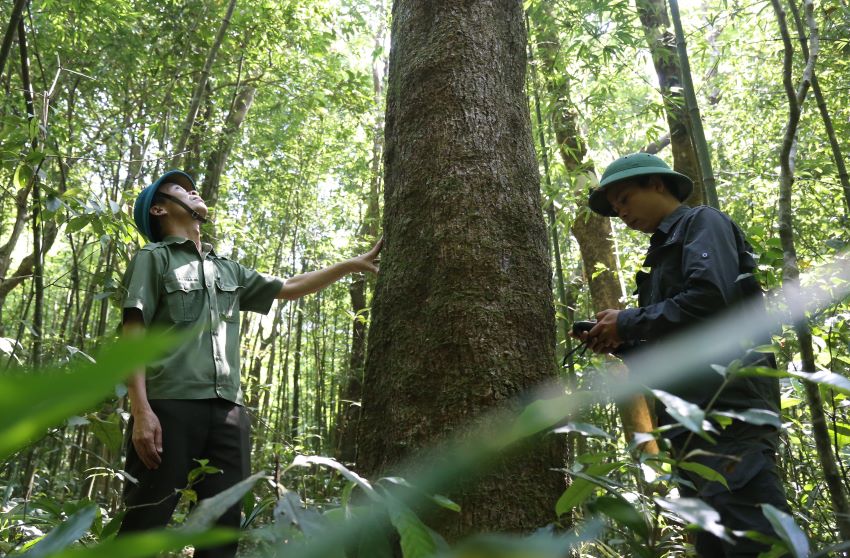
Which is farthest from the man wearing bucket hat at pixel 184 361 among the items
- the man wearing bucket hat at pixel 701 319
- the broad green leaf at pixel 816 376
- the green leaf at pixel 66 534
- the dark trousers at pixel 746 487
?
the broad green leaf at pixel 816 376

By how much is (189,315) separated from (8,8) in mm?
4486

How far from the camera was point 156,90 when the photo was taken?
523 centimetres

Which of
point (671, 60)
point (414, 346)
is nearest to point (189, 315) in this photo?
point (414, 346)

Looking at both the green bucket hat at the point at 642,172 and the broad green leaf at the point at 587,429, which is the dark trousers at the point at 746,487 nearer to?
the broad green leaf at the point at 587,429

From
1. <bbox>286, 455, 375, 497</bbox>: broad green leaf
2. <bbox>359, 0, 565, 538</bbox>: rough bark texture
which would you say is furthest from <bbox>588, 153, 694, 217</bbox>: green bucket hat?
<bbox>286, 455, 375, 497</bbox>: broad green leaf

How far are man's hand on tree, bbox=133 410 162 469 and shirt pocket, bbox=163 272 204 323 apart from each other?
1.26 ft

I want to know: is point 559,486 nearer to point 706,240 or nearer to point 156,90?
point 706,240

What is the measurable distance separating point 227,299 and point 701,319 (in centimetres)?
174

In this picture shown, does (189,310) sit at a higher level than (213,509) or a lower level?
higher

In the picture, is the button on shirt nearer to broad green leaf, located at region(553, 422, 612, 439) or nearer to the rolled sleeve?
broad green leaf, located at region(553, 422, 612, 439)

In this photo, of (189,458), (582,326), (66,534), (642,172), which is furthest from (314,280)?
(66,534)

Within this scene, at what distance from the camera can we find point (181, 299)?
91.9 inches

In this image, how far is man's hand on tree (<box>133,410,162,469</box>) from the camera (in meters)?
2.01

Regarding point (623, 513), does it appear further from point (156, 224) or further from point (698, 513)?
point (156, 224)
